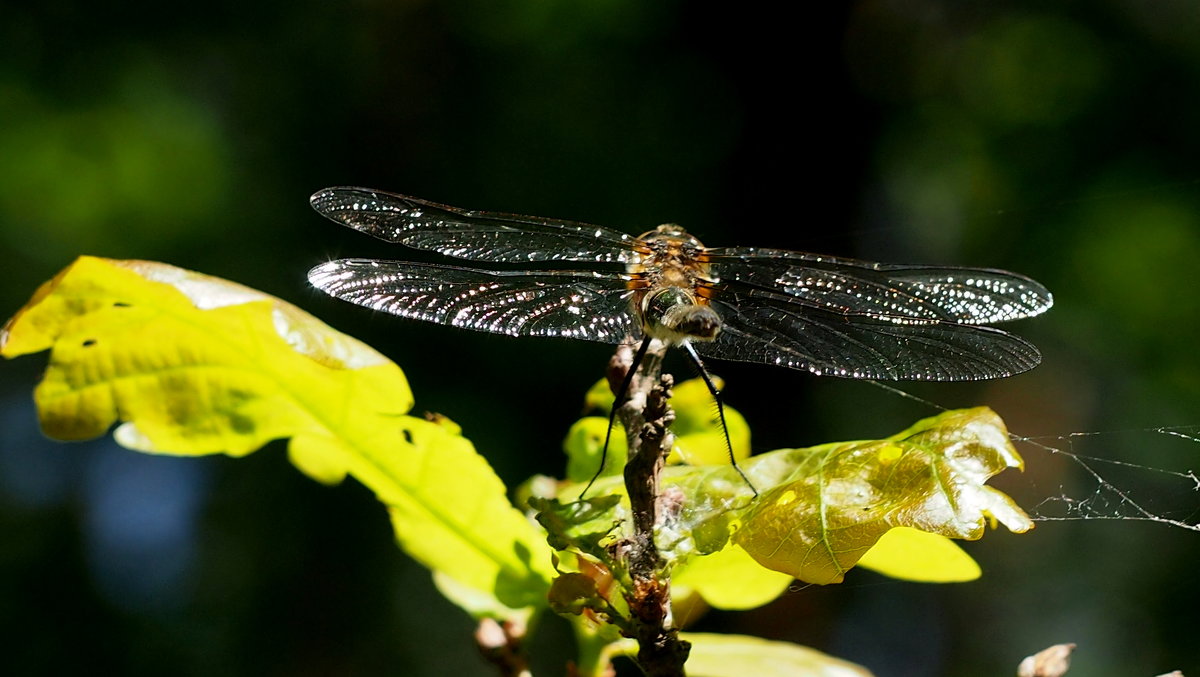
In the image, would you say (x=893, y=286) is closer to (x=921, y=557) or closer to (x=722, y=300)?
(x=722, y=300)

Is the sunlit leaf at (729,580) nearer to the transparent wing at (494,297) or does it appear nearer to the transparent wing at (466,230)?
the transparent wing at (494,297)

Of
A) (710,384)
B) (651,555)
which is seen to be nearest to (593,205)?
(710,384)

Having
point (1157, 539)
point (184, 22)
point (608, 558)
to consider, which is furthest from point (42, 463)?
point (1157, 539)

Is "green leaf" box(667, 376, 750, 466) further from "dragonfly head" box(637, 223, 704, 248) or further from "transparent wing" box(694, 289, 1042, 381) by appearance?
"dragonfly head" box(637, 223, 704, 248)

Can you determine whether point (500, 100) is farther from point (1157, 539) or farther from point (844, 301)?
point (1157, 539)

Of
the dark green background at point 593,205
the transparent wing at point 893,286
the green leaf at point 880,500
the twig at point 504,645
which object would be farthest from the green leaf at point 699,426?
the dark green background at point 593,205

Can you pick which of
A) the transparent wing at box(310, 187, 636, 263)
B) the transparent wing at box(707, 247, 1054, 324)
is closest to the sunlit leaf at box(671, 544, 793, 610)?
the transparent wing at box(707, 247, 1054, 324)
